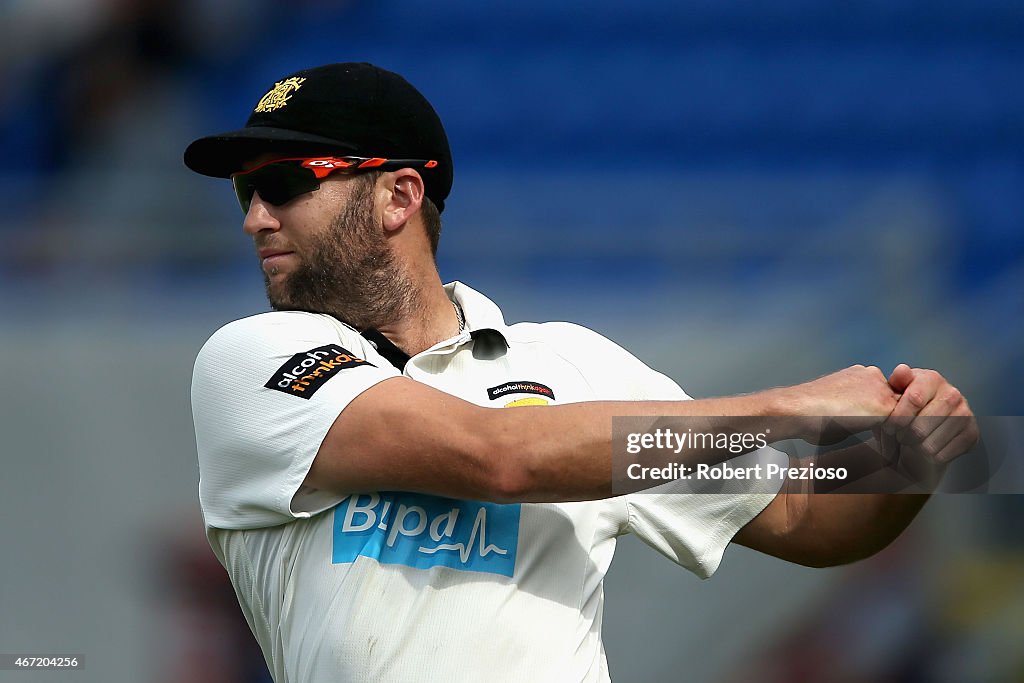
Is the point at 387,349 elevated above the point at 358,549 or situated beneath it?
elevated above

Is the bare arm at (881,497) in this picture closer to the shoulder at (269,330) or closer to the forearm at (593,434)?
the forearm at (593,434)

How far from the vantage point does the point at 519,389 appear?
1965mm

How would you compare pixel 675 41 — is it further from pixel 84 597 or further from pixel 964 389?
pixel 84 597

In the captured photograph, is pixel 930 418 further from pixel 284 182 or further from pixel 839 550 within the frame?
pixel 284 182

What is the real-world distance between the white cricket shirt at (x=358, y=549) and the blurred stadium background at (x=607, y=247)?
180 centimetres

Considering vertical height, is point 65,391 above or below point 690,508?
above

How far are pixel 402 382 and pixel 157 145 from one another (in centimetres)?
326

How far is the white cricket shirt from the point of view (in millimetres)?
1723

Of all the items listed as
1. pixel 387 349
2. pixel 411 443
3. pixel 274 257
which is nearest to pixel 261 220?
pixel 274 257

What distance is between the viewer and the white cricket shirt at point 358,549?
5.65 feet

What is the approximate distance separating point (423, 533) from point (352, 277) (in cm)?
49

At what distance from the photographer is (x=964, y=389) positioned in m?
3.77

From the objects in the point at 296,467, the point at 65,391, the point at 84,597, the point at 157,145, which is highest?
the point at 157,145

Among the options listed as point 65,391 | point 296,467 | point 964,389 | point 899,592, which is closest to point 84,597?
point 65,391
